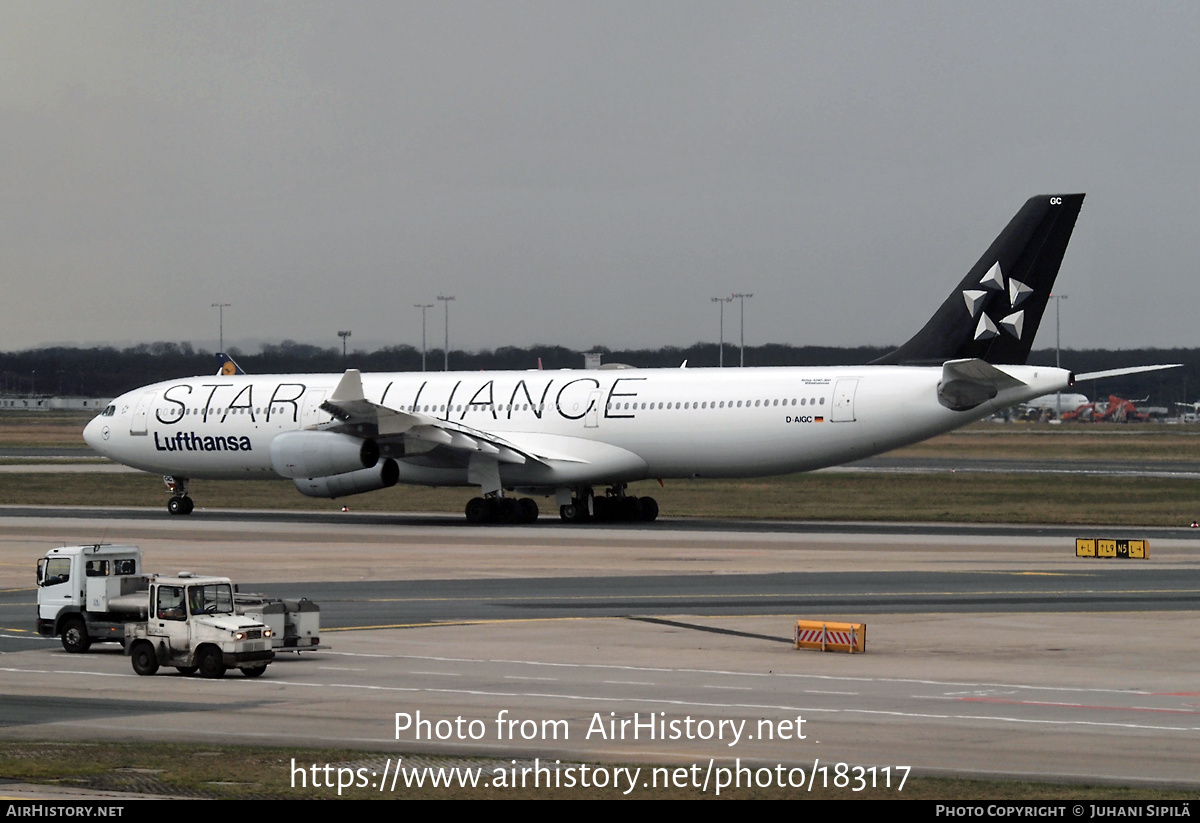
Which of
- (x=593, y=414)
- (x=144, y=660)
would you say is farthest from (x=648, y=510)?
(x=144, y=660)

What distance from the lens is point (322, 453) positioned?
52.5 m

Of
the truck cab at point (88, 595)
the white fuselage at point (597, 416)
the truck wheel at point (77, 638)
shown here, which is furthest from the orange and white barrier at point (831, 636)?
the white fuselage at point (597, 416)

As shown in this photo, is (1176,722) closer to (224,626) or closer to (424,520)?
(224,626)

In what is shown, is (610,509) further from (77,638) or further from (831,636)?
(77,638)

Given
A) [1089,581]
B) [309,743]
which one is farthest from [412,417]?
[309,743]

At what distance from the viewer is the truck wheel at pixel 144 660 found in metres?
22.2

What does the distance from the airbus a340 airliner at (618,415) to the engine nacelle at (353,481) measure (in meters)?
0.06

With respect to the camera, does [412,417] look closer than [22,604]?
No

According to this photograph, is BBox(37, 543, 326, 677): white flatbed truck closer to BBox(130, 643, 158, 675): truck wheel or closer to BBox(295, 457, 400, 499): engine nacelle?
BBox(130, 643, 158, 675): truck wheel

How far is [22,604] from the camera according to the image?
31.8m

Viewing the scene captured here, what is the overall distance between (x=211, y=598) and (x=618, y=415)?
101 feet

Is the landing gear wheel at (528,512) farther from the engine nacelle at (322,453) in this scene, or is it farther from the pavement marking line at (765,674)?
the pavement marking line at (765,674)

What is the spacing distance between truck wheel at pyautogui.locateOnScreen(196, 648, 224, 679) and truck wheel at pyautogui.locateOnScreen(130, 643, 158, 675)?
660 mm
